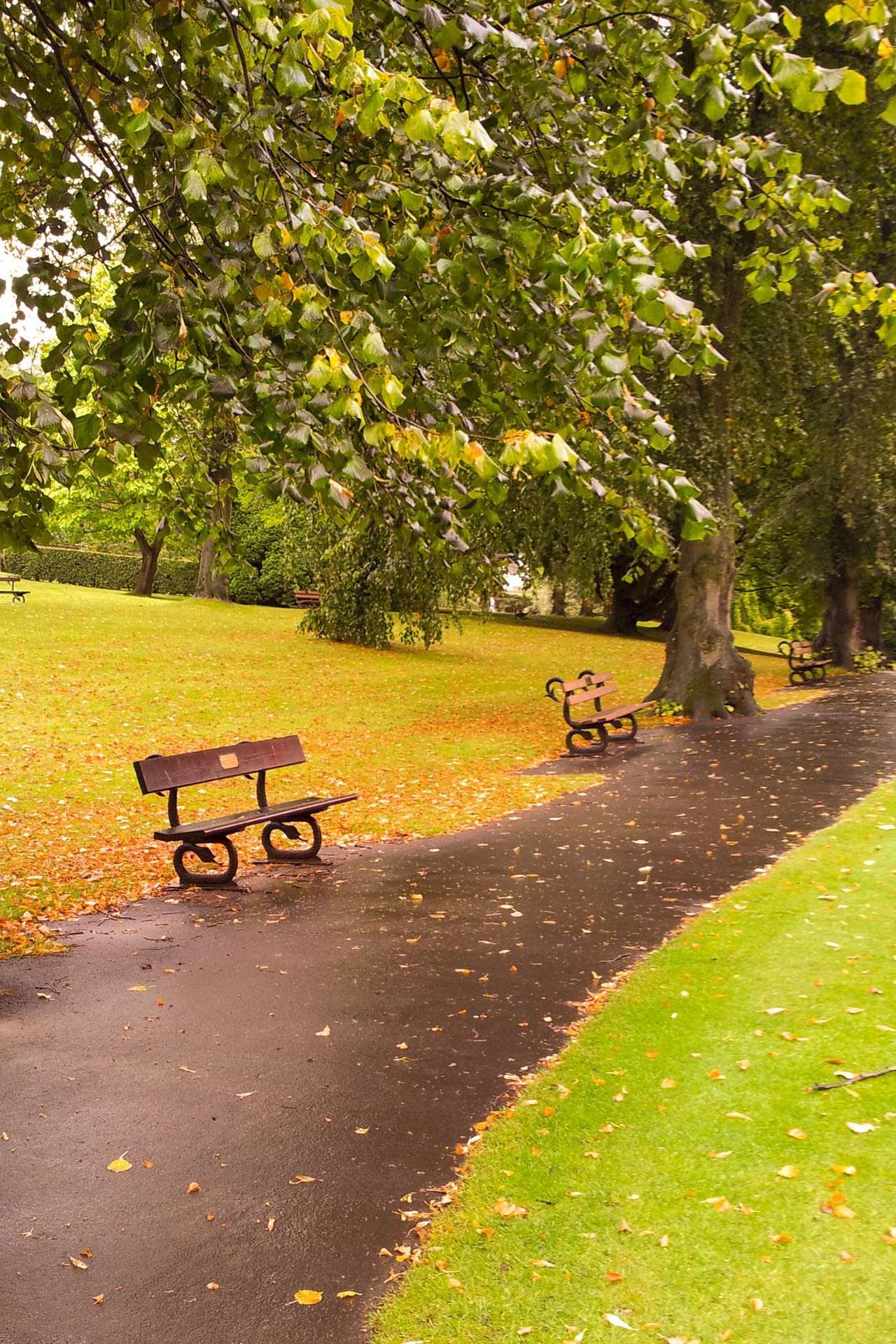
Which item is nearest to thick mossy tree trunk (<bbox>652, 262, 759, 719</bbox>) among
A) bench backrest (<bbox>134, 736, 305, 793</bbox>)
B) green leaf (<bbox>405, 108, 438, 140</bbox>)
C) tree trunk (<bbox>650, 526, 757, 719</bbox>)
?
tree trunk (<bbox>650, 526, 757, 719</bbox>)

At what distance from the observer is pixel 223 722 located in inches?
627

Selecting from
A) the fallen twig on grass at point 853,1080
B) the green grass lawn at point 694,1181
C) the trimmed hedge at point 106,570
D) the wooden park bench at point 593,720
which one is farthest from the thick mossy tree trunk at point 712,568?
the trimmed hedge at point 106,570

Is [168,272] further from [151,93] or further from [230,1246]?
[230,1246]

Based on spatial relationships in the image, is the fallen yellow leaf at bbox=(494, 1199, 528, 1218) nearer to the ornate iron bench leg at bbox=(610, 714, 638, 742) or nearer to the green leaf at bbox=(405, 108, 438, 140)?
the green leaf at bbox=(405, 108, 438, 140)

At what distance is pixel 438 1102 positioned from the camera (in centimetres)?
462

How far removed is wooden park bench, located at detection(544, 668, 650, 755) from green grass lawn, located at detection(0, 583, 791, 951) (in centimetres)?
45

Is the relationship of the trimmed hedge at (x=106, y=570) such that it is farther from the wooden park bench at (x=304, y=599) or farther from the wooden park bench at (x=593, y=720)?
the wooden park bench at (x=593, y=720)

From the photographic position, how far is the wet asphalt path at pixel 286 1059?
3.47 meters

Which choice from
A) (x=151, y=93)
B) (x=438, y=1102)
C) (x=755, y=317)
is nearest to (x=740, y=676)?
(x=755, y=317)

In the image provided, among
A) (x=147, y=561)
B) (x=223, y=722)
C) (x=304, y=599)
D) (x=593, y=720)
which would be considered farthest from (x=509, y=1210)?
(x=147, y=561)

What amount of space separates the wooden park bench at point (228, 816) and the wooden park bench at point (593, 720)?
5638 mm

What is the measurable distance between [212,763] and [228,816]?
531mm

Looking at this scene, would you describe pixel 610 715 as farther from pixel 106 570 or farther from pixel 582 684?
pixel 106 570

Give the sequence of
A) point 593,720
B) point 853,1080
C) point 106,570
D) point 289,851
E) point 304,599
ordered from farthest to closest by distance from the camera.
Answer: point 106,570
point 304,599
point 593,720
point 289,851
point 853,1080
